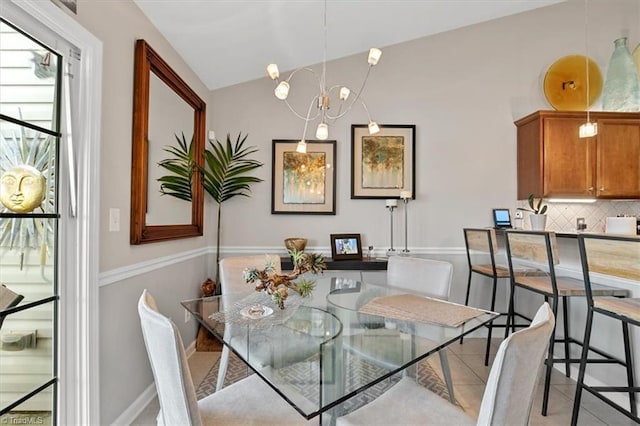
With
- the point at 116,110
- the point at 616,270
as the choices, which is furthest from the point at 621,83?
the point at 116,110

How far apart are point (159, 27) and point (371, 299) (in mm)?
2363

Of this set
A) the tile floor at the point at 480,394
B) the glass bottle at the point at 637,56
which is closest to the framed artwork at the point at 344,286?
the tile floor at the point at 480,394

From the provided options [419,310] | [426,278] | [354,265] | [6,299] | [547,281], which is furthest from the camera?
[354,265]

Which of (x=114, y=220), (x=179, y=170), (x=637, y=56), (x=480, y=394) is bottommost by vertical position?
(x=480, y=394)

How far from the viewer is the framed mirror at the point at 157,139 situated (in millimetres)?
2072

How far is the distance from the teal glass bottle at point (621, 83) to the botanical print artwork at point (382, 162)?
2.28 metres

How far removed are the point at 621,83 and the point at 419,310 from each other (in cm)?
378

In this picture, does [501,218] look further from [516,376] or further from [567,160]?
[516,376]

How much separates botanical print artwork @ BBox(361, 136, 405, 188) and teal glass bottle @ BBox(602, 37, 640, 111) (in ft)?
7.49

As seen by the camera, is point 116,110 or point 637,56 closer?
point 116,110

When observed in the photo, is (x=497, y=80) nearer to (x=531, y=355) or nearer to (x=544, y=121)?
(x=544, y=121)

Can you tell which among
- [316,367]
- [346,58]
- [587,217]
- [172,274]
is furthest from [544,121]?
[172,274]

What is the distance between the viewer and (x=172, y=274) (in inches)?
105

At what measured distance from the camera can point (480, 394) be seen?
240 cm
